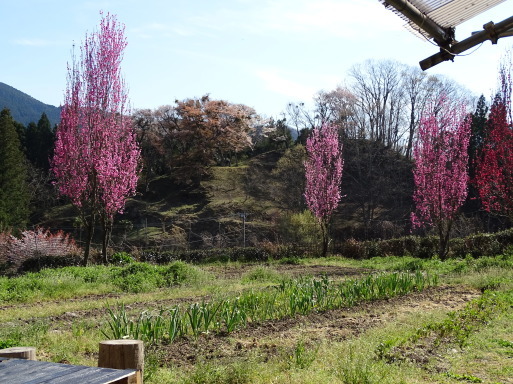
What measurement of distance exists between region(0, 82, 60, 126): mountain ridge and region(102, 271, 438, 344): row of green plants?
157 m

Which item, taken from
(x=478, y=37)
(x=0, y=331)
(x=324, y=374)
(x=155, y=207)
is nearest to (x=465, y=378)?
(x=324, y=374)

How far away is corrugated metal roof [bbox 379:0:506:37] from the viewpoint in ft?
10.2

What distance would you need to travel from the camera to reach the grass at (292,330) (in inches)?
210

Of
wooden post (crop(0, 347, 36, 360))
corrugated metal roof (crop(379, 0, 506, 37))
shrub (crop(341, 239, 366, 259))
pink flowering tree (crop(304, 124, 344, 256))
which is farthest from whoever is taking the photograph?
pink flowering tree (crop(304, 124, 344, 256))

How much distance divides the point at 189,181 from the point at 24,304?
30.5 m

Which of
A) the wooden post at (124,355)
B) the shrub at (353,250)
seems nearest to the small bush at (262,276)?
the shrub at (353,250)

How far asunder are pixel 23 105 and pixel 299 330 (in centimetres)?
17551

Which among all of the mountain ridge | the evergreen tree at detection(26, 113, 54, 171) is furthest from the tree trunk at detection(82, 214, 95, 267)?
the mountain ridge

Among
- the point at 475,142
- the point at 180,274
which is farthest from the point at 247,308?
the point at 475,142

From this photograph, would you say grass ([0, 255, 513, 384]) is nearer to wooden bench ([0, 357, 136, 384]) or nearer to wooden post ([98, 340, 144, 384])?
wooden post ([98, 340, 144, 384])

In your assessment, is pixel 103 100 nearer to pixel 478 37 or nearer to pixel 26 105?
pixel 478 37

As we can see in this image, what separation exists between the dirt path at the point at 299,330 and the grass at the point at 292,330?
2 centimetres

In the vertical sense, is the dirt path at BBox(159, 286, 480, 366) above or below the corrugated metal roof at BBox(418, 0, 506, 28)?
below

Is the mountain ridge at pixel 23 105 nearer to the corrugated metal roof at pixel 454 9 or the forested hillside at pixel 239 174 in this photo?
the forested hillside at pixel 239 174
